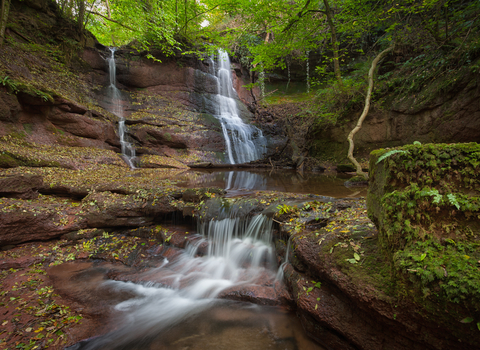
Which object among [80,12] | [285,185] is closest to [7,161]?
[285,185]

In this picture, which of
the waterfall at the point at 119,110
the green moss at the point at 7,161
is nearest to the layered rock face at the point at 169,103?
the waterfall at the point at 119,110

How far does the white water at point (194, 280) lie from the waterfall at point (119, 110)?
10016mm

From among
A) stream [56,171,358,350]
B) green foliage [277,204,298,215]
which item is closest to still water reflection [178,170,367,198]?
stream [56,171,358,350]

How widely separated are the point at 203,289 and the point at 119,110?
16703 millimetres

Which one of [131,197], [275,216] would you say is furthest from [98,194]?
[275,216]

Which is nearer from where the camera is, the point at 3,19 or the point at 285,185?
the point at 285,185

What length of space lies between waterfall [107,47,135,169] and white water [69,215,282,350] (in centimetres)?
1002

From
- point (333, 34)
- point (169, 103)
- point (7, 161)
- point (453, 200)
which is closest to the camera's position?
point (453, 200)

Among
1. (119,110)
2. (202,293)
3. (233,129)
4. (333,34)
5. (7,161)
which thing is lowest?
(202,293)

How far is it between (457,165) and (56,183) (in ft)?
25.3

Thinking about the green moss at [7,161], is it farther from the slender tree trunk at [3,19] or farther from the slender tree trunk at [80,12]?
the slender tree trunk at [80,12]

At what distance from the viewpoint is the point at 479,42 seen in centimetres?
694

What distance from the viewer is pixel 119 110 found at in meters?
16.2

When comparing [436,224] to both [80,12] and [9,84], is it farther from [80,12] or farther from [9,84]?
[80,12]
